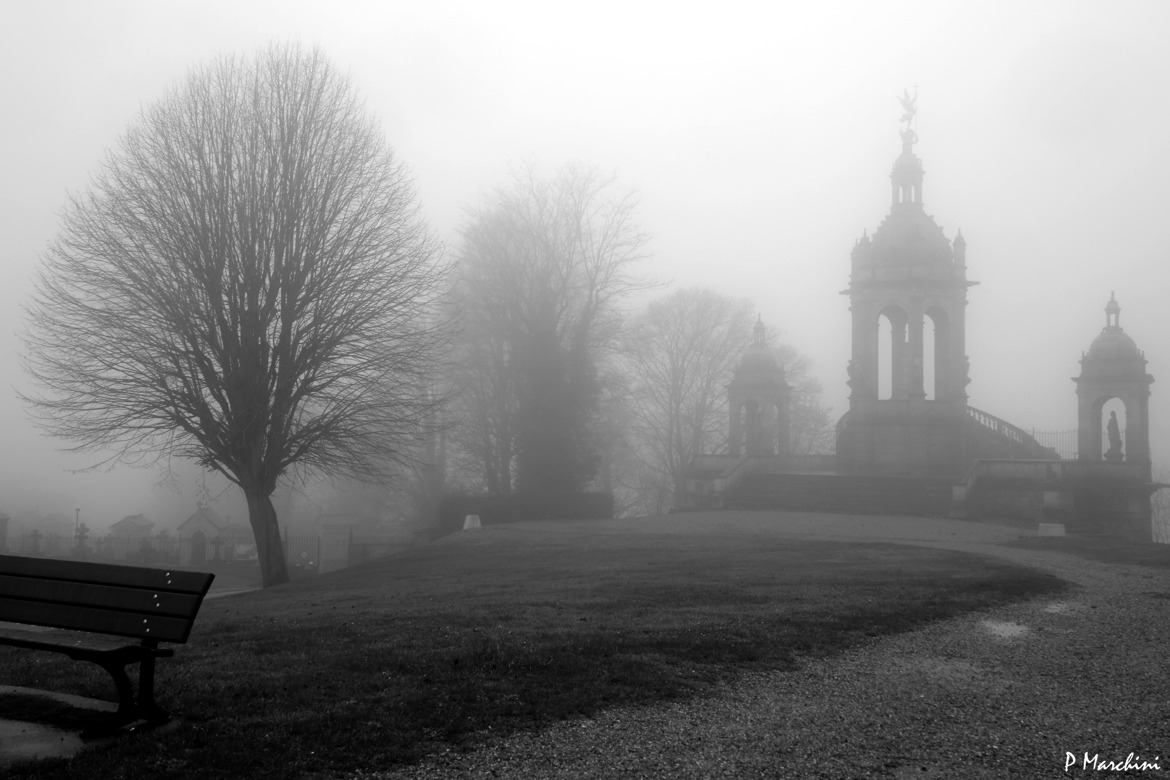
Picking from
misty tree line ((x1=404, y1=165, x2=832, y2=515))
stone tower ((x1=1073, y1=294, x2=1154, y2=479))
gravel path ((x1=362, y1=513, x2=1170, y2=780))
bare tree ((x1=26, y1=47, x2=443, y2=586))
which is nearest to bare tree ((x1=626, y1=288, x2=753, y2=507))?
misty tree line ((x1=404, y1=165, x2=832, y2=515))

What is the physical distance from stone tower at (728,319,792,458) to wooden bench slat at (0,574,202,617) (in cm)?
3846

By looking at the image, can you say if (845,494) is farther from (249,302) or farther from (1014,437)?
(249,302)

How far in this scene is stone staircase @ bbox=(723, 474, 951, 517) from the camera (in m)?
32.1

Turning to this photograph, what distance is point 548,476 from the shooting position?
37344 mm

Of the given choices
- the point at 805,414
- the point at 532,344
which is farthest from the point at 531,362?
the point at 805,414

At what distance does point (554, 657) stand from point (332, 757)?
2.73 metres

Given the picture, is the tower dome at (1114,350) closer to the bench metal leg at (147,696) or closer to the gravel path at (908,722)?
the gravel path at (908,722)

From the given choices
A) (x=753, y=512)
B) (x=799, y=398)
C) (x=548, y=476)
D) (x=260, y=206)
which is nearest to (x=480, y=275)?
(x=548, y=476)

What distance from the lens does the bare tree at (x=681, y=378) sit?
5634cm

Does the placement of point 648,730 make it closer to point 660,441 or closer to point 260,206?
point 260,206

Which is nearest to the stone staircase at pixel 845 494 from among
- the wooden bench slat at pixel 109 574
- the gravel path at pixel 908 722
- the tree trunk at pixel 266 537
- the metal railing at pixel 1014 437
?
the metal railing at pixel 1014 437

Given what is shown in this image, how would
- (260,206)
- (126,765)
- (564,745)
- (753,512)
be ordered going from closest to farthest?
(126,765) → (564,745) → (260,206) → (753,512)

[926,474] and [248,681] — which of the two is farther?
[926,474]

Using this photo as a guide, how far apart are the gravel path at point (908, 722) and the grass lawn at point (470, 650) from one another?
35 cm
